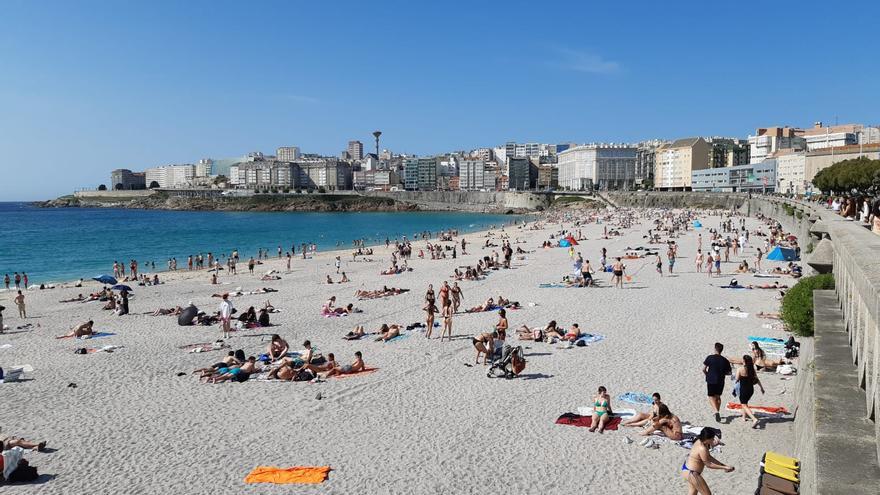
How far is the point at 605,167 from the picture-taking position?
144375 millimetres

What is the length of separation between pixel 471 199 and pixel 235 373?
11981 cm

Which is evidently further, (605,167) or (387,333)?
(605,167)

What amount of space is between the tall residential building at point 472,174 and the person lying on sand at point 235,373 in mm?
164628

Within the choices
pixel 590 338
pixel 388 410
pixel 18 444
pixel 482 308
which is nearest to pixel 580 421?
pixel 388 410

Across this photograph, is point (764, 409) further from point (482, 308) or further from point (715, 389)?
point (482, 308)

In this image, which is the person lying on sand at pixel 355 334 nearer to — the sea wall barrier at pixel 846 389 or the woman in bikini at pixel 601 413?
the woman in bikini at pixel 601 413

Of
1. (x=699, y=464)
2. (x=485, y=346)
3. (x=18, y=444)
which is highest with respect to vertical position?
(x=699, y=464)

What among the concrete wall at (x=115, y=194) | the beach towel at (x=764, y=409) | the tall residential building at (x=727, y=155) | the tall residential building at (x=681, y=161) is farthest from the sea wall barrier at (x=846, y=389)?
the concrete wall at (x=115, y=194)

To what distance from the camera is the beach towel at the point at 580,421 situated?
360 inches

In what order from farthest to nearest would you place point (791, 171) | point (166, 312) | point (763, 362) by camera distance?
point (791, 171)
point (166, 312)
point (763, 362)

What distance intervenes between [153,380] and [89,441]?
301cm

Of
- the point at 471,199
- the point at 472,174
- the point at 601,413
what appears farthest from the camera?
the point at 472,174

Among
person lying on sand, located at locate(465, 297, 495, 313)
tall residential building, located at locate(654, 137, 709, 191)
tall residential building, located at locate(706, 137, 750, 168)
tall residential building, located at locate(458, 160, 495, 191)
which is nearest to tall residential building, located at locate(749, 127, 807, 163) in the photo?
tall residential building, located at locate(706, 137, 750, 168)

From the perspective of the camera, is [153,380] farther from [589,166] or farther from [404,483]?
[589,166]
